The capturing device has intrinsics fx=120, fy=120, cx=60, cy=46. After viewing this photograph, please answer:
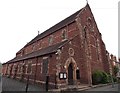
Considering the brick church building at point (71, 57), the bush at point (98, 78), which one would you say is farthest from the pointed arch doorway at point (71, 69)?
the bush at point (98, 78)

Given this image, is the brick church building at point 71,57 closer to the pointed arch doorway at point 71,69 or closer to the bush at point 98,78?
the pointed arch doorway at point 71,69

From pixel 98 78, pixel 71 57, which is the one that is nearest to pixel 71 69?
pixel 71 57

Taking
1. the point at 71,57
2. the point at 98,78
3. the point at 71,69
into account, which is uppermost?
the point at 71,57

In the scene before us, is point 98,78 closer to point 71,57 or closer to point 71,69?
point 71,69

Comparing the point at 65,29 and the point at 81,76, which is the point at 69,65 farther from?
the point at 65,29

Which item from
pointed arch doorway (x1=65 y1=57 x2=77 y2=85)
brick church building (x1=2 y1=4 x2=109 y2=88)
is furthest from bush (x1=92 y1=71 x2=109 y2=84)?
pointed arch doorway (x1=65 y1=57 x2=77 y2=85)

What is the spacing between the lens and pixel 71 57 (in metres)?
17.0

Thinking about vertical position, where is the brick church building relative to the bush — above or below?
above

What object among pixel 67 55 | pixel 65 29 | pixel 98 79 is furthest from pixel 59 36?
pixel 98 79

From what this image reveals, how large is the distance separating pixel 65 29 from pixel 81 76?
8658 millimetres

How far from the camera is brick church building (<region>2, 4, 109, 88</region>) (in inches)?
619

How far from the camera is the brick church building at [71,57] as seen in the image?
15734 mm

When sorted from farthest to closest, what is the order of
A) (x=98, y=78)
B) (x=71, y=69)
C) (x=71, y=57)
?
(x=98, y=78), (x=71, y=69), (x=71, y=57)

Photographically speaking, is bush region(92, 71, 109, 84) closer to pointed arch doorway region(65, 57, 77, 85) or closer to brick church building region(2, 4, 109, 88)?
brick church building region(2, 4, 109, 88)
